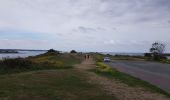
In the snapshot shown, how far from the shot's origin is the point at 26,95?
1145 centimetres

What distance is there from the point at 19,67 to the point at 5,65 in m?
1.28

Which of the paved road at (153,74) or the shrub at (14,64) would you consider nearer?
the paved road at (153,74)

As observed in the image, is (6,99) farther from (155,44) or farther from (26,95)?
(155,44)

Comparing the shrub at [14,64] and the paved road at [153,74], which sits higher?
the shrub at [14,64]

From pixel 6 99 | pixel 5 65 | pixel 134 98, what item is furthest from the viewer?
pixel 5 65

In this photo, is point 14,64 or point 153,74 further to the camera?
point 153,74

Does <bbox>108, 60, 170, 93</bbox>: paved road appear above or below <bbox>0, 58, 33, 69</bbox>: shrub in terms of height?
below

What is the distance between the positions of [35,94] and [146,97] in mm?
4573

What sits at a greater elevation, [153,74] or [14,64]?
[14,64]

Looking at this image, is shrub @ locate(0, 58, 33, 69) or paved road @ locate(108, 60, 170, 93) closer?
paved road @ locate(108, 60, 170, 93)

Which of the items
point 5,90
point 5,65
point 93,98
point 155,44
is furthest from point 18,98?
point 155,44

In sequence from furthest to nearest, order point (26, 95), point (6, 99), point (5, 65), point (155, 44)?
point (155, 44) < point (5, 65) < point (26, 95) < point (6, 99)

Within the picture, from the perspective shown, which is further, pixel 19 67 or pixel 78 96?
pixel 19 67

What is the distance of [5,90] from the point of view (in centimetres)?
1248
